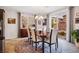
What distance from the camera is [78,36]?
2.27 meters

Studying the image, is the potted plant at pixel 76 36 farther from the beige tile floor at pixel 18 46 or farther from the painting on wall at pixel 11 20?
the painting on wall at pixel 11 20

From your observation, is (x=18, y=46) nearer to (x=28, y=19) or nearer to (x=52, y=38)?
(x=28, y=19)

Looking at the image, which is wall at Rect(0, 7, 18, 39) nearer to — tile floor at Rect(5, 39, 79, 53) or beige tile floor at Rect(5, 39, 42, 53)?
beige tile floor at Rect(5, 39, 42, 53)

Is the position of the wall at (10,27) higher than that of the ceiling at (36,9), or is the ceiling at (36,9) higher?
the ceiling at (36,9)

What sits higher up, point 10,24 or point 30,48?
point 10,24

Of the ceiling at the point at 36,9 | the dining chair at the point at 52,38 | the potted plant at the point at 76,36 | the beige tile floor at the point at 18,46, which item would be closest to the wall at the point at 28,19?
the ceiling at the point at 36,9

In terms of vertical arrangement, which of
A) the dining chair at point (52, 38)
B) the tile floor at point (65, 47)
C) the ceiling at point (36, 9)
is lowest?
the tile floor at point (65, 47)

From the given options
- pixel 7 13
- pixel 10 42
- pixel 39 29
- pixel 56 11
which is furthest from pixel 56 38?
pixel 7 13

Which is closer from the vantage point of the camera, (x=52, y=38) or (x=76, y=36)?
(x=76, y=36)

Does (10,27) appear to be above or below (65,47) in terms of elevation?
above

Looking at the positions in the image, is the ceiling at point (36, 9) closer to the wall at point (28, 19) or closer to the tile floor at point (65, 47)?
the wall at point (28, 19)

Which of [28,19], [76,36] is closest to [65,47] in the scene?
[76,36]
